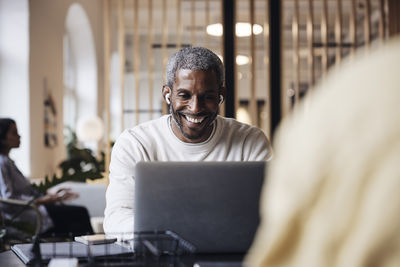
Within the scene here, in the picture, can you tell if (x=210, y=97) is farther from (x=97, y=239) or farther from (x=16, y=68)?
(x=16, y=68)

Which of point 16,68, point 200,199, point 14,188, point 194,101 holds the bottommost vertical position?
point 14,188

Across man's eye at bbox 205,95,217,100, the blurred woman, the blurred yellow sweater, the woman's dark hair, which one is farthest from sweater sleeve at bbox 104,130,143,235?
the woman's dark hair

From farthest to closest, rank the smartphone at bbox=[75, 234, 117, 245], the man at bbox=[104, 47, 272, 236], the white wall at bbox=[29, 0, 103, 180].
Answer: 1. the white wall at bbox=[29, 0, 103, 180]
2. the man at bbox=[104, 47, 272, 236]
3. the smartphone at bbox=[75, 234, 117, 245]

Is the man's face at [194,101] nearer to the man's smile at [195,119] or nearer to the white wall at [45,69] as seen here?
the man's smile at [195,119]

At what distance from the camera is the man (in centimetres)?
170

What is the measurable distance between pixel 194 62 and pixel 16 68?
15.5 ft

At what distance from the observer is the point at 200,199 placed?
106 cm

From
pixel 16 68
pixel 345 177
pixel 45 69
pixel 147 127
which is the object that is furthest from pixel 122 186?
pixel 45 69

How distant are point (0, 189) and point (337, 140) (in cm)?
384

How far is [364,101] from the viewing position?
365 millimetres

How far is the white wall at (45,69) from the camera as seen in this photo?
20.3 ft

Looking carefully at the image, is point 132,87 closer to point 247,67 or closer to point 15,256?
point 247,67

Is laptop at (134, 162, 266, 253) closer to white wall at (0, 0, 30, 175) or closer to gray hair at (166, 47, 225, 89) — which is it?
gray hair at (166, 47, 225, 89)

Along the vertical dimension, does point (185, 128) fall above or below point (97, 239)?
above
